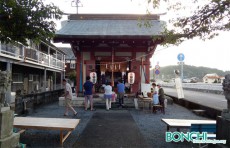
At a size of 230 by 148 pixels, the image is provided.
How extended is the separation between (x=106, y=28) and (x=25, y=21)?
447 inches

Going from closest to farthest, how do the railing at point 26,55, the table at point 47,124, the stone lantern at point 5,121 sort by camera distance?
1. the stone lantern at point 5,121
2. the table at point 47,124
3. the railing at point 26,55

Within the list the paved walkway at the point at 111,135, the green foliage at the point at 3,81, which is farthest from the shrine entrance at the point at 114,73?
the green foliage at the point at 3,81

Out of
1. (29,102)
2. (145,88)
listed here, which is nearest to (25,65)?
(29,102)

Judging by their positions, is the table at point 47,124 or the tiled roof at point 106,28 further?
the tiled roof at point 106,28

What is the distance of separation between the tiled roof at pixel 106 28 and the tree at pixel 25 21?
8035 millimetres

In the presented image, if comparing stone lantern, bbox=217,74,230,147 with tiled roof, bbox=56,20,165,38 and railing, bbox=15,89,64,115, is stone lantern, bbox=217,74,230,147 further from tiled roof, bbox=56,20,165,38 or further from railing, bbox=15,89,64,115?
tiled roof, bbox=56,20,165,38

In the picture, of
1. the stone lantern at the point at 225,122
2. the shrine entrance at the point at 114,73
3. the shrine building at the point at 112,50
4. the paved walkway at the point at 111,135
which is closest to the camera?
the stone lantern at the point at 225,122

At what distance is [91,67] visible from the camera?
16031 mm

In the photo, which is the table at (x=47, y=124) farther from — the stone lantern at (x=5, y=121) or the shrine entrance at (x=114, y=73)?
the shrine entrance at (x=114, y=73)

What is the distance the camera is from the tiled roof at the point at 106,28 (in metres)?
14.9

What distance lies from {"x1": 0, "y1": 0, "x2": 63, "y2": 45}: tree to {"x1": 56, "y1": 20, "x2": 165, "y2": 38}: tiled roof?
8035 millimetres

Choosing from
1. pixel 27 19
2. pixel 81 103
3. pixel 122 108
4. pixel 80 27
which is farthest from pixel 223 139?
pixel 80 27

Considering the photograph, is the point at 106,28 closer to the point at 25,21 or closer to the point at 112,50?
the point at 112,50

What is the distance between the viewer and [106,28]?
56.2ft
